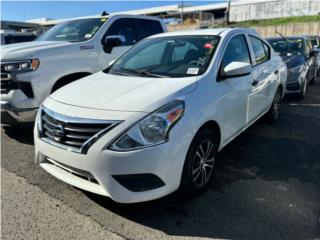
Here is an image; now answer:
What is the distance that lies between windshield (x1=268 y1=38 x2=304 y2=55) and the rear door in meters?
3.70

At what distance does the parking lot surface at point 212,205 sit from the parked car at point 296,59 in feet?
11.4

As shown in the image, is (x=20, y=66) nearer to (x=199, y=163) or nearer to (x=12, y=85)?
(x=12, y=85)

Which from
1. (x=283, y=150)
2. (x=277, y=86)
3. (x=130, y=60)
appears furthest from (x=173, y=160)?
(x=277, y=86)

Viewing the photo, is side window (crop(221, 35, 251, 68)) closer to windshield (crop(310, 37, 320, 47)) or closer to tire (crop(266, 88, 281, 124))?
tire (crop(266, 88, 281, 124))

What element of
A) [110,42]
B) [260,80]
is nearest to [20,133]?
Result: [110,42]

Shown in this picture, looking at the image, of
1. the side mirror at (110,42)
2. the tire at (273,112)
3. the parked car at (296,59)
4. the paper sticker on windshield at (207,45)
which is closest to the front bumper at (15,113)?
the side mirror at (110,42)

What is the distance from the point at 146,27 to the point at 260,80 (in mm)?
3209

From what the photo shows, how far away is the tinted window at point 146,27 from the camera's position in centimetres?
645

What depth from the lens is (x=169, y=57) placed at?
3.84 metres

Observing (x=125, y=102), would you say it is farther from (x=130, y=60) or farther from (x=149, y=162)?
(x=130, y=60)

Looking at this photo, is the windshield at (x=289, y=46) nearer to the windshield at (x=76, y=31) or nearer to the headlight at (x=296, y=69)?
the headlight at (x=296, y=69)

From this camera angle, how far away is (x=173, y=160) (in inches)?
101

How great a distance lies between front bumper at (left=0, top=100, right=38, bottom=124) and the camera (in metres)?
4.26

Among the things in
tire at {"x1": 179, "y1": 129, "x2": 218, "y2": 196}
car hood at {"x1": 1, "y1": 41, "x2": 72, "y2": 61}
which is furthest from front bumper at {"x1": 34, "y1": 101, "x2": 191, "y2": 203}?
car hood at {"x1": 1, "y1": 41, "x2": 72, "y2": 61}
